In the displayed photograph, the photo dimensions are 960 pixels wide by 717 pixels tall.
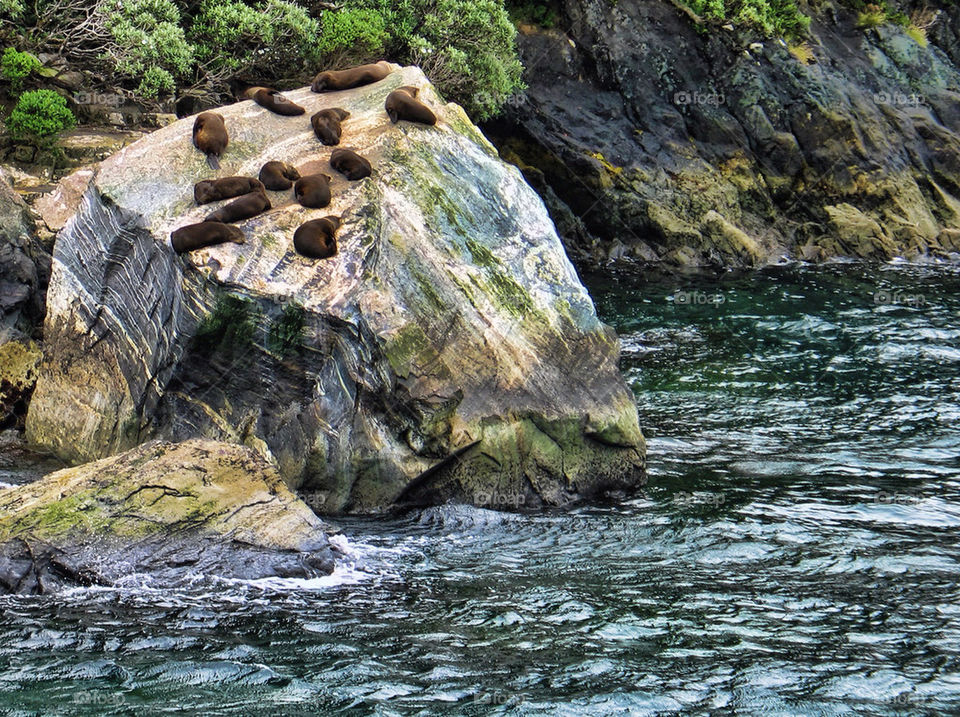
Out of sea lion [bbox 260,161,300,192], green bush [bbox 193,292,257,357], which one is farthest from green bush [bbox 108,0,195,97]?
green bush [bbox 193,292,257,357]

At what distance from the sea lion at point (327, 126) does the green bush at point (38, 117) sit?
223 inches

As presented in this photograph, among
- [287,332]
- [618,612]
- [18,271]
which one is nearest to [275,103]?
[18,271]

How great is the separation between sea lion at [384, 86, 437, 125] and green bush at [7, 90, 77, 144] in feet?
21.1

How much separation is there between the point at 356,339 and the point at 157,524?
2788 mm

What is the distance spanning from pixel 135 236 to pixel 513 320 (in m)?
4.22

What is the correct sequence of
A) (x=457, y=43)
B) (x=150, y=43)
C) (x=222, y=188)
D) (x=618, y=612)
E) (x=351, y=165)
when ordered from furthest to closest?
(x=457, y=43), (x=150, y=43), (x=351, y=165), (x=222, y=188), (x=618, y=612)

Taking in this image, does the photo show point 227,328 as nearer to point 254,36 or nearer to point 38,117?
point 38,117

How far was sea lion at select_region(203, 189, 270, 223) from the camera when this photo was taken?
1159cm

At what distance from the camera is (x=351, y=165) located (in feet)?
39.9

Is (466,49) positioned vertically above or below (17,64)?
above

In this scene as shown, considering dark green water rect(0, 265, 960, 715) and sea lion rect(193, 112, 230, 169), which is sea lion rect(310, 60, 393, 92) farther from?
dark green water rect(0, 265, 960, 715)

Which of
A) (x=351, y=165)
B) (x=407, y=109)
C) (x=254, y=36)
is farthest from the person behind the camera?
(x=254, y=36)

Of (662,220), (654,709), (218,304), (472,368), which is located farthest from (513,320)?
(662,220)

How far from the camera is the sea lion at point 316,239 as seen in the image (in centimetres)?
1127
